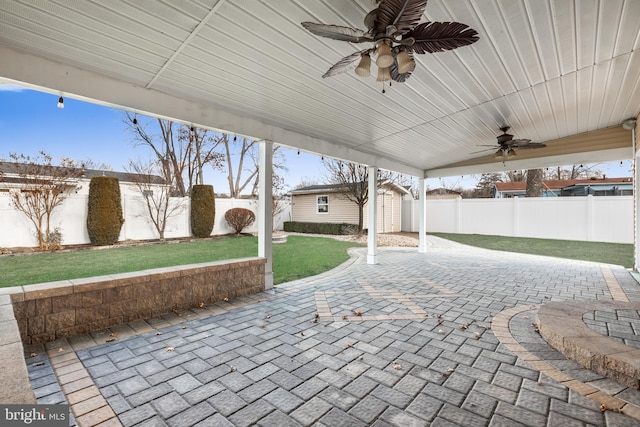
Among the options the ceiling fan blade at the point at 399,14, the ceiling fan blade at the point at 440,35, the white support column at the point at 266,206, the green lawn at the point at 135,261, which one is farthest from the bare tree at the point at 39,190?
the ceiling fan blade at the point at 440,35

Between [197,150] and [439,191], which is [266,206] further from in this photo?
[439,191]

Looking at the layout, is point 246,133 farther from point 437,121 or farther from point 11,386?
point 11,386

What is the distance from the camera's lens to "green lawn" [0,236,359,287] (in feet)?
18.1

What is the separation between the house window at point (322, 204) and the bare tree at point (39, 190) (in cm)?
1102

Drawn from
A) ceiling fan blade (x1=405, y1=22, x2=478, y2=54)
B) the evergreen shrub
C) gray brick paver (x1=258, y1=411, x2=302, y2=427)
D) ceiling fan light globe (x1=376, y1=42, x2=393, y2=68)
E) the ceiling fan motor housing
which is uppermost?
the ceiling fan motor housing

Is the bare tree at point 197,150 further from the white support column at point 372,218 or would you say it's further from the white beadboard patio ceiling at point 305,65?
the white beadboard patio ceiling at point 305,65

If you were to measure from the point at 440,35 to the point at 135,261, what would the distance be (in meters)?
7.63

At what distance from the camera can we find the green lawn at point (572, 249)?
796 centimetres

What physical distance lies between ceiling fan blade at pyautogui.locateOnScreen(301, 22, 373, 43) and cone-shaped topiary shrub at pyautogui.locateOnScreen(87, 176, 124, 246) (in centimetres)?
1019

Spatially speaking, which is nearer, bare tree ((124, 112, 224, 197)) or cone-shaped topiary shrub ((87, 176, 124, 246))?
cone-shaped topiary shrub ((87, 176, 124, 246))

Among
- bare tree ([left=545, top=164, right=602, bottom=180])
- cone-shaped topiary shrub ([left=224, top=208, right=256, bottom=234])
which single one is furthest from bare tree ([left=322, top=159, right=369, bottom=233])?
bare tree ([left=545, top=164, right=602, bottom=180])

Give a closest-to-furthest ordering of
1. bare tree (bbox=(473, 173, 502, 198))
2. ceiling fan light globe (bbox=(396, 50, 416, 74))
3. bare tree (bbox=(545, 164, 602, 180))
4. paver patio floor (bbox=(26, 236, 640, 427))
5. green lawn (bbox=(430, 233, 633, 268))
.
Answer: paver patio floor (bbox=(26, 236, 640, 427))
ceiling fan light globe (bbox=(396, 50, 416, 74))
green lawn (bbox=(430, 233, 633, 268))
bare tree (bbox=(545, 164, 602, 180))
bare tree (bbox=(473, 173, 502, 198))

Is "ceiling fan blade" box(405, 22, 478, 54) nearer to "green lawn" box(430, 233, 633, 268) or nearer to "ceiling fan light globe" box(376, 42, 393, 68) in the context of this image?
"ceiling fan light globe" box(376, 42, 393, 68)

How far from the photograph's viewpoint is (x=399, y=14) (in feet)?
6.24
